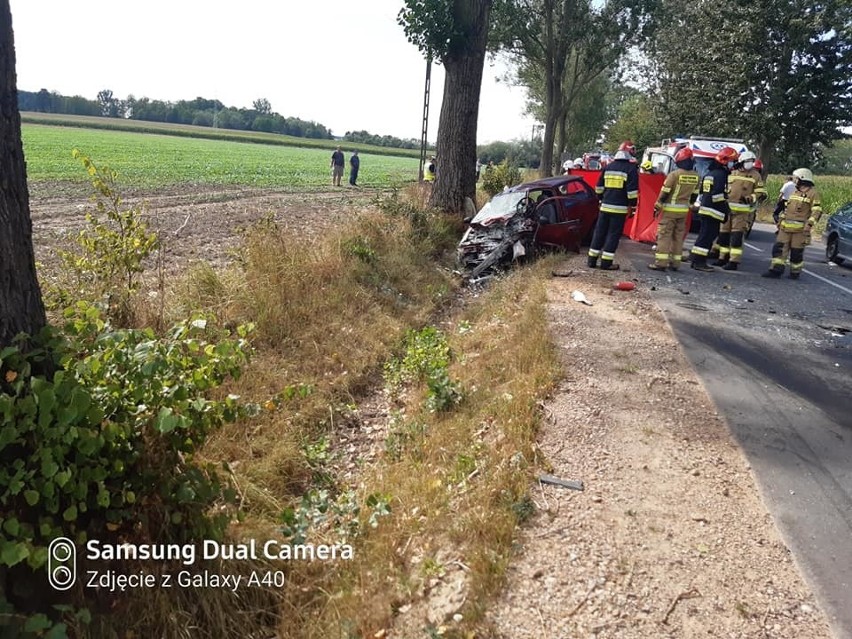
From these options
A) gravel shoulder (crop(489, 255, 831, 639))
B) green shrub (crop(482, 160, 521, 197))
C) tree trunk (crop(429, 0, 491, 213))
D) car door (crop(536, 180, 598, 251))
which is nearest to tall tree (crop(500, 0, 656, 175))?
green shrub (crop(482, 160, 521, 197))

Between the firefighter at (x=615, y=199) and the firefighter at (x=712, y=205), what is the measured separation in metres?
1.25

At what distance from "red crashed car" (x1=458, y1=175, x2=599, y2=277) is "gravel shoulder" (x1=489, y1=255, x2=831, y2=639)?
5022mm

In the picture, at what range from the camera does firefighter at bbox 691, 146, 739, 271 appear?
31.4ft

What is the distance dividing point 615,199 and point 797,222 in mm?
2980

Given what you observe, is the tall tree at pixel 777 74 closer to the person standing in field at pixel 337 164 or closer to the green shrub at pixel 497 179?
the green shrub at pixel 497 179

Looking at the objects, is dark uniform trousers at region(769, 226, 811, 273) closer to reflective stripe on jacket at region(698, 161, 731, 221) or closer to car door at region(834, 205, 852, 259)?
reflective stripe on jacket at region(698, 161, 731, 221)

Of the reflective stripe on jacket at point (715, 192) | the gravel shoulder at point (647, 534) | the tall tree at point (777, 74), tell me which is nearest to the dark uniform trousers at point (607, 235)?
the reflective stripe on jacket at point (715, 192)

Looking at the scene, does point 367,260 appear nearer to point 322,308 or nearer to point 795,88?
point 322,308

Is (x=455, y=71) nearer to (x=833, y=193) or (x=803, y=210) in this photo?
(x=803, y=210)

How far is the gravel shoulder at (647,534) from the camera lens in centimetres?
269

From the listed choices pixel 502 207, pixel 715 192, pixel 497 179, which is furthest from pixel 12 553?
pixel 497 179

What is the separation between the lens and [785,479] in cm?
377

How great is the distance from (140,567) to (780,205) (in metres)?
Result: 10.9

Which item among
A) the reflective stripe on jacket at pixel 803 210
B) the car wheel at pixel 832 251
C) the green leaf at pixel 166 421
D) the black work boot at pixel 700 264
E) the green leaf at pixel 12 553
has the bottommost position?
the green leaf at pixel 12 553
